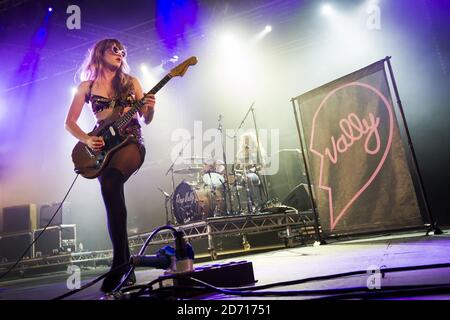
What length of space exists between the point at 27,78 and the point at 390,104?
889 cm

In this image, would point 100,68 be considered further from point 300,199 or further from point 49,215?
point 49,215

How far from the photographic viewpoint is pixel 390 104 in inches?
136

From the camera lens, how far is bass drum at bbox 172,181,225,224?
6539 millimetres

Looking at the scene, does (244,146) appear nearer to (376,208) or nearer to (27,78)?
(376,208)

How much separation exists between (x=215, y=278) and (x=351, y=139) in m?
2.68

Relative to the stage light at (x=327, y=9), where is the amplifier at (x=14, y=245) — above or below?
below

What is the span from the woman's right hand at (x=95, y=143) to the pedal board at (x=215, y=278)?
1.11 meters

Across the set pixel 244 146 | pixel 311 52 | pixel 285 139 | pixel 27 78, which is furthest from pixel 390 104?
pixel 27 78

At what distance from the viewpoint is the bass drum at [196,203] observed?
6539 millimetres

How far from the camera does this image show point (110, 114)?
2484 millimetres
